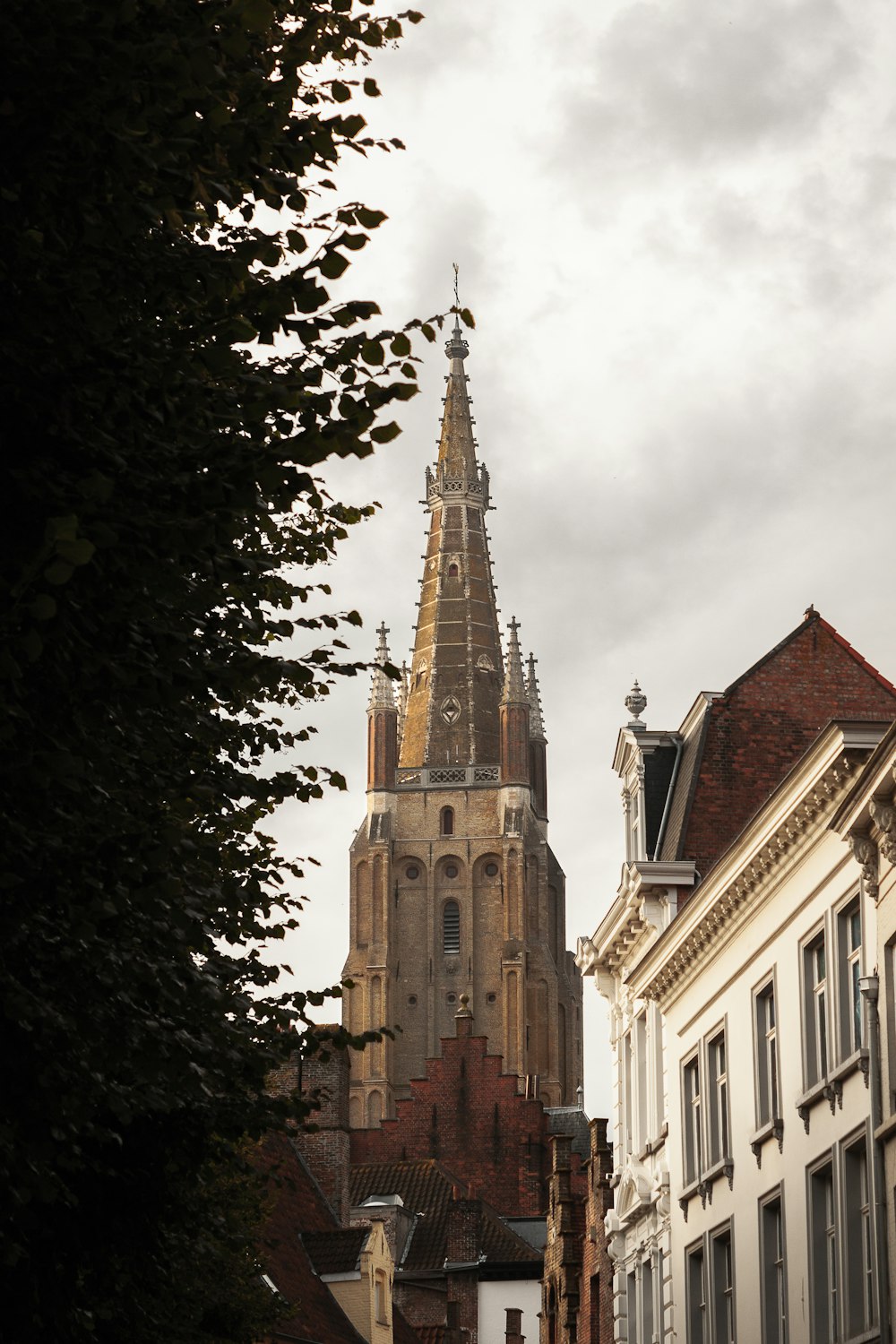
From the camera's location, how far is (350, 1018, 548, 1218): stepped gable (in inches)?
3593

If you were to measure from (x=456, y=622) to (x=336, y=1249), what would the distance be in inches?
3327

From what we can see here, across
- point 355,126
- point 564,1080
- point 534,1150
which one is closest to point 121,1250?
point 355,126

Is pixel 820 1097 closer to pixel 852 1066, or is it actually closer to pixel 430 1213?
pixel 852 1066

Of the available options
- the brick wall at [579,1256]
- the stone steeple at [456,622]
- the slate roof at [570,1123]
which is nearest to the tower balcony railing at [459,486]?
the stone steeple at [456,622]

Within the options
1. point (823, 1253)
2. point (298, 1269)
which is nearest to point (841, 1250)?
point (823, 1253)

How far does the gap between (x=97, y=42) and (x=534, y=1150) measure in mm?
83889

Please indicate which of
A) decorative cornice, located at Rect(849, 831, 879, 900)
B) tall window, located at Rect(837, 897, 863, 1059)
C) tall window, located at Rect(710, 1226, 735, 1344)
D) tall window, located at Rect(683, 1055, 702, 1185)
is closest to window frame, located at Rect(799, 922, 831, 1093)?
tall window, located at Rect(837, 897, 863, 1059)

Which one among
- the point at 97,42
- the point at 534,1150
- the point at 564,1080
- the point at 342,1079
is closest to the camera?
the point at 97,42

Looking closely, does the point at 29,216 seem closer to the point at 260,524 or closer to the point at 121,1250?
the point at 260,524

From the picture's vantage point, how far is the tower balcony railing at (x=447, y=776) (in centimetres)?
12600

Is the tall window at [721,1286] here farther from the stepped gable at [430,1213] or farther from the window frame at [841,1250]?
the stepped gable at [430,1213]

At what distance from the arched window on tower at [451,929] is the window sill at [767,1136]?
9578 centimetres

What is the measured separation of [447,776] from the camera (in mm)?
126625

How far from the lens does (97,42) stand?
36.4 feet
